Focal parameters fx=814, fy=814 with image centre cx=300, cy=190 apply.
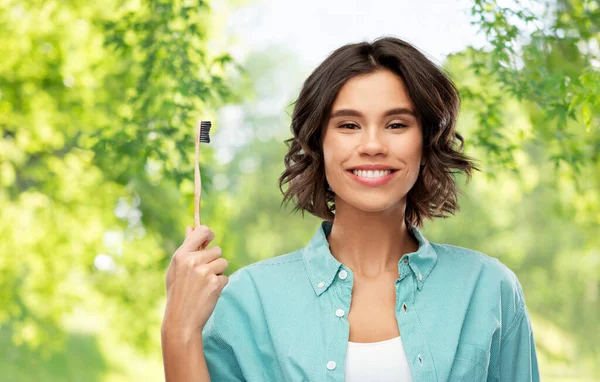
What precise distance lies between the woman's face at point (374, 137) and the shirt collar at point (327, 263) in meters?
0.16

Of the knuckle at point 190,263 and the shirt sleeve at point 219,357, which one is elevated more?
the knuckle at point 190,263

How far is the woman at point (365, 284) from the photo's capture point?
189 centimetres

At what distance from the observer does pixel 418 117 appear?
2.01 metres

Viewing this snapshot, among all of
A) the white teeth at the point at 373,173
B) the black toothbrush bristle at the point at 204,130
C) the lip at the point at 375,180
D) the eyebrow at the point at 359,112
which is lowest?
the lip at the point at 375,180

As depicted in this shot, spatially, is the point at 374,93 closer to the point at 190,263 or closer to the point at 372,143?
the point at 372,143

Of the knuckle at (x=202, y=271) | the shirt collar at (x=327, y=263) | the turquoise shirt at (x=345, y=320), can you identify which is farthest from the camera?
the shirt collar at (x=327, y=263)

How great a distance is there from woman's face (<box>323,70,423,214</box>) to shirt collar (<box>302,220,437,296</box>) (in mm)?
160

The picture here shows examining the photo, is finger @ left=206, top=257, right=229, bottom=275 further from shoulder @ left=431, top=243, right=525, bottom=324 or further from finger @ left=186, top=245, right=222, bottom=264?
shoulder @ left=431, top=243, right=525, bottom=324

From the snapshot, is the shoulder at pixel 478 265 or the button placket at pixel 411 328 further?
the shoulder at pixel 478 265

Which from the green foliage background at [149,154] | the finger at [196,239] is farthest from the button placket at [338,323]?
the green foliage background at [149,154]

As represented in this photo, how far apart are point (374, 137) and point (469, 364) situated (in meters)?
0.59

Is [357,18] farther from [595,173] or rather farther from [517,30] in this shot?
[517,30]

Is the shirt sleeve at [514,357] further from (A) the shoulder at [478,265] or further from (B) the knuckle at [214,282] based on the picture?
(B) the knuckle at [214,282]

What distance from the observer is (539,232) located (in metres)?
16.9
